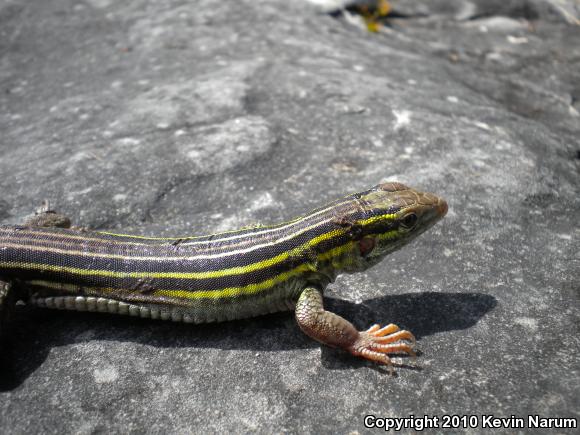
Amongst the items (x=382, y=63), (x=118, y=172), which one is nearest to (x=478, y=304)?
(x=118, y=172)

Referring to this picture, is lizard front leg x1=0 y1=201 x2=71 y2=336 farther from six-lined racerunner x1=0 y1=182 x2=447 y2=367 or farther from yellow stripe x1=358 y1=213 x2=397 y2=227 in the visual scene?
yellow stripe x1=358 y1=213 x2=397 y2=227

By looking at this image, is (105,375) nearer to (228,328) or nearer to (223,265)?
(228,328)

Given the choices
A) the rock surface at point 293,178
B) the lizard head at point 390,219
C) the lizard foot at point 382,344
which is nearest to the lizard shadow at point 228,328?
the rock surface at point 293,178

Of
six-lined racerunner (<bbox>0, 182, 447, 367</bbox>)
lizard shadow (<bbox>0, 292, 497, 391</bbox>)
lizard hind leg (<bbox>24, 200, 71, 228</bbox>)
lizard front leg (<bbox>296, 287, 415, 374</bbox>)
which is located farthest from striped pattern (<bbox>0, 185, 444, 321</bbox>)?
lizard hind leg (<bbox>24, 200, 71, 228</bbox>)

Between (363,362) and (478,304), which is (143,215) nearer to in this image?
(363,362)

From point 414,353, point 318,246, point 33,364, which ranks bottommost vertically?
point 33,364

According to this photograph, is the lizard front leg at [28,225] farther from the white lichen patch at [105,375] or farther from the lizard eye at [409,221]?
the lizard eye at [409,221]

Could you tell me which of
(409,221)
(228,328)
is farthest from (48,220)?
(409,221)
